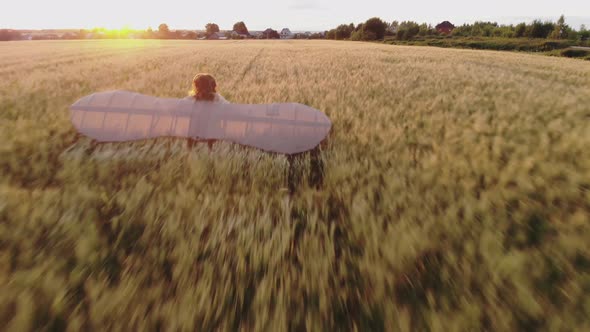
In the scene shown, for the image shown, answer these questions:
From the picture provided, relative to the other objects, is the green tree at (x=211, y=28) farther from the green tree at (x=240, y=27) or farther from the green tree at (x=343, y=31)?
the green tree at (x=343, y=31)

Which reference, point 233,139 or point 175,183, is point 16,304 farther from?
point 233,139

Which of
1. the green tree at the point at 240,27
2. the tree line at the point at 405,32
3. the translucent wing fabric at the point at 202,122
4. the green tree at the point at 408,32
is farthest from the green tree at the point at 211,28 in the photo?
the translucent wing fabric at the point at 202,122

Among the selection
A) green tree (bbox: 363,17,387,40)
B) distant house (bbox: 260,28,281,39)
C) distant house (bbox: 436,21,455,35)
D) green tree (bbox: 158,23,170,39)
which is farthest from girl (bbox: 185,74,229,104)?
distant house (bbox: 436,21,455,35)

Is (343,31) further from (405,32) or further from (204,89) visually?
(204,89)

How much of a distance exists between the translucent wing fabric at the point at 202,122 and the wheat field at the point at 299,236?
0.20m

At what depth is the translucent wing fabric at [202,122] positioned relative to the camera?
250 centimetres

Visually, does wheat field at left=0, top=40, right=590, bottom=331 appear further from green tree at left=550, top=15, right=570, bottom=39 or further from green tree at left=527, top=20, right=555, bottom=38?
green tree at left=527, top=20, right=555, bottom=38

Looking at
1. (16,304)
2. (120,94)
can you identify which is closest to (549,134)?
(16,304)

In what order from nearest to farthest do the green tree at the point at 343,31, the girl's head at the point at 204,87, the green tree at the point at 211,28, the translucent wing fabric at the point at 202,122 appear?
the translucent wing fabric at the point at 202,122, the girl's head at the point at 204,87, the green tree at the point at 343,31, the green tree at the point at 211,28

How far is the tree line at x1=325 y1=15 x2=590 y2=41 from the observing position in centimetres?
3831

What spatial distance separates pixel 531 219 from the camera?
1.33 meters

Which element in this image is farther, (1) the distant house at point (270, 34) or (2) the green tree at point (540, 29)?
(1) the distant house at point (270, 34)

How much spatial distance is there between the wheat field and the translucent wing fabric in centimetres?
20

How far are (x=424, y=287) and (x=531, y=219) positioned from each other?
2.55ft
